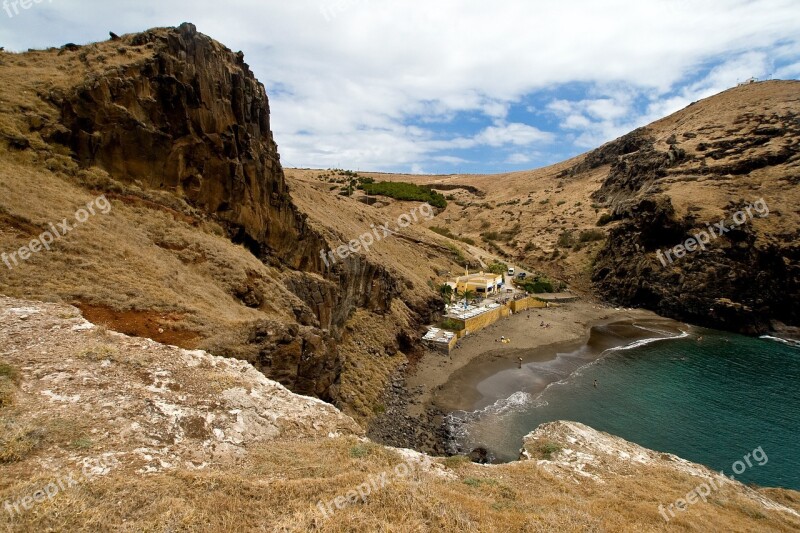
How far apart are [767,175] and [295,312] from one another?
253ft

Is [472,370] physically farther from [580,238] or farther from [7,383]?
[580,238]

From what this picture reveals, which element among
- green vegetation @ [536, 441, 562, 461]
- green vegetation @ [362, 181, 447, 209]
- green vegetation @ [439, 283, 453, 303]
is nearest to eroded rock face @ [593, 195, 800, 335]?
green vegetation @ [439, 283, 453, 303]

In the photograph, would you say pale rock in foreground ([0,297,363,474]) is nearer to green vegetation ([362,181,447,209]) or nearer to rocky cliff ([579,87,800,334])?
rocky cliff ([579,87,800,334])

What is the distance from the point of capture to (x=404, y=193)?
10569 cm

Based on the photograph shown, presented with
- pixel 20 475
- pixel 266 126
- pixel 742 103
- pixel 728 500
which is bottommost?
pixel 728 500

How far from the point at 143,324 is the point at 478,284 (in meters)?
48.0

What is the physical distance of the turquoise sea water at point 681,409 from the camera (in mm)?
24641

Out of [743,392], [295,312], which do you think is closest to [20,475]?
[295,312]

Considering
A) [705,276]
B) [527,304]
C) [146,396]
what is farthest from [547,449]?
[705,276]

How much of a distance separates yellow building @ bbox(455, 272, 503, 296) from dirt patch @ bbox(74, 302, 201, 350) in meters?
44.4

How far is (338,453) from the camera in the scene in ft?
30.3

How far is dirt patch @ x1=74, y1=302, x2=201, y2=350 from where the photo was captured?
37.9 ft

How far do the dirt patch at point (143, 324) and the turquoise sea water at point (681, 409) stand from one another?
1737 centimetres

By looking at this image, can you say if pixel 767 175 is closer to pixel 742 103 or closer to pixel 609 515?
pixel 742 103
